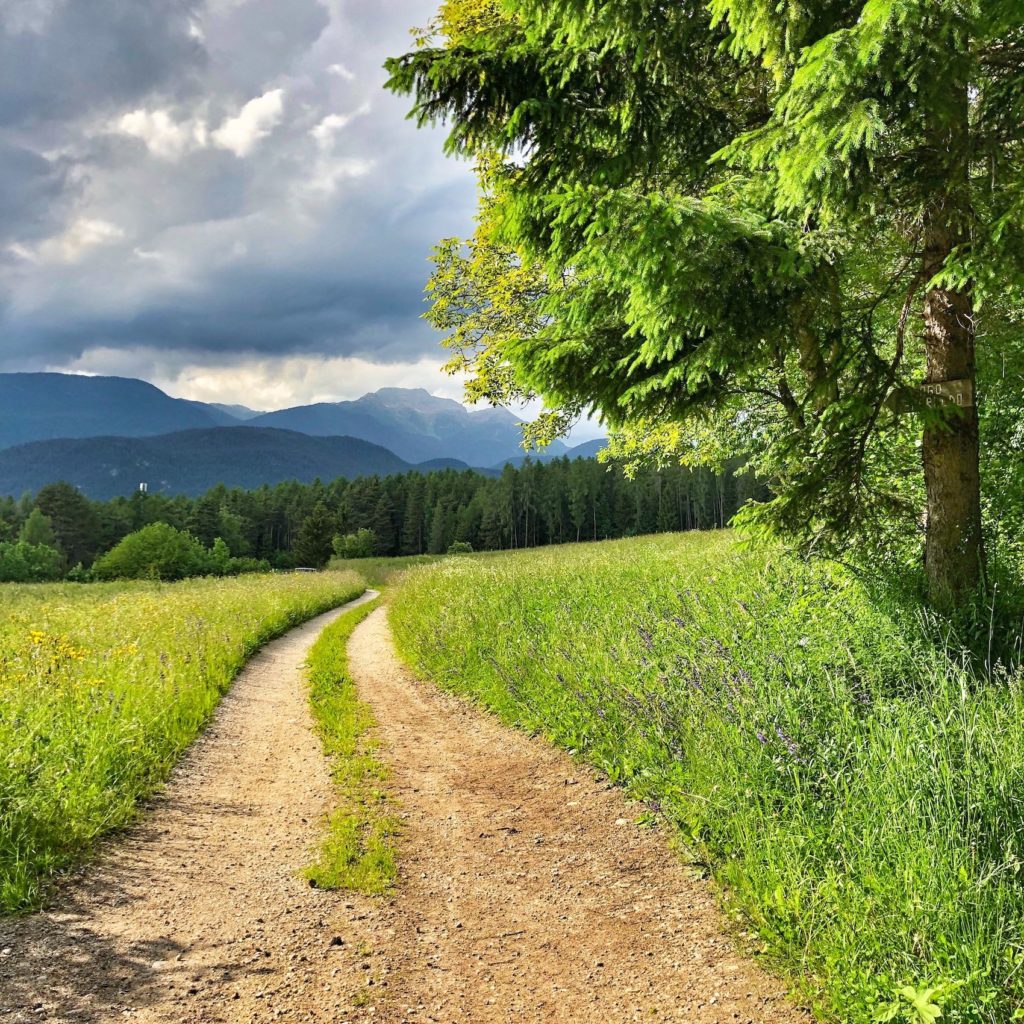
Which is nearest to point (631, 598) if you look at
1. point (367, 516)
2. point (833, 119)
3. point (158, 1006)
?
point (833, 119)

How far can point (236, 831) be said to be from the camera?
5191mm

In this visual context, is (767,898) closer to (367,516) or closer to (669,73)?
(669,73)

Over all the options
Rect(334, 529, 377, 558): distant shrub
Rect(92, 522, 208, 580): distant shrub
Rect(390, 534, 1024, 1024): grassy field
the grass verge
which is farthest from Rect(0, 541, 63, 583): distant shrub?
Rect(390, 534, 1024, 1024): grassy field

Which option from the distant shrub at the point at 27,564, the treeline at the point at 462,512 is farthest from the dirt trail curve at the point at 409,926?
the treeline at the point at 462,512

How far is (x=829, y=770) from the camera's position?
3.92 metres

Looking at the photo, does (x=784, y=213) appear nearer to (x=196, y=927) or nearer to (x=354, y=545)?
(x=196, y=927)

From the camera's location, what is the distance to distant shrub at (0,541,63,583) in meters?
59.8

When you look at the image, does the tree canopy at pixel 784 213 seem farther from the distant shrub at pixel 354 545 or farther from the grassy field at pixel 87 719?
the distant shrub at pixel 354 545

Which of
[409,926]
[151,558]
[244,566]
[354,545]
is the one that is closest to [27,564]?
[244,566]

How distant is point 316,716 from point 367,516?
317 feet

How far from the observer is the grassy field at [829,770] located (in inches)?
105

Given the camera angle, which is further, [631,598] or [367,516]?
[367,516]

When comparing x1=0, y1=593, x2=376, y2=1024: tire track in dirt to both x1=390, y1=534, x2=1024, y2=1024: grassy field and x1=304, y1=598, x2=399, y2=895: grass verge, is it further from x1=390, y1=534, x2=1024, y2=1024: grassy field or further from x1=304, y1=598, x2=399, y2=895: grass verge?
x1=390, y1=534, x2=1024, y2=1024: grassy field

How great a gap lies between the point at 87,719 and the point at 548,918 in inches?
202
